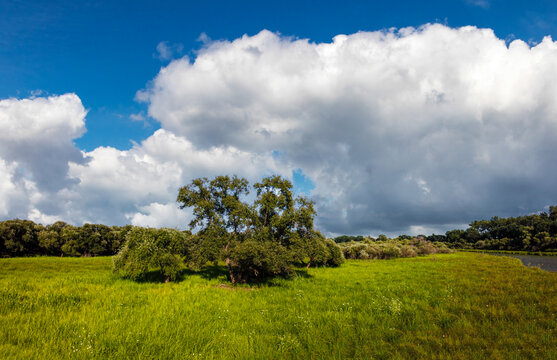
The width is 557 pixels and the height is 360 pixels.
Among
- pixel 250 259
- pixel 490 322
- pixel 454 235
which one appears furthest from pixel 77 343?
pixel 454 235

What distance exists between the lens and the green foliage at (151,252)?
23.1m

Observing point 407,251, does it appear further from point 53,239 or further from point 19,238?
point 19,238

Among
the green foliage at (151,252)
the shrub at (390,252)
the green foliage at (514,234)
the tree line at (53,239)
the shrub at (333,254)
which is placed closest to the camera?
the green foliage at (151,252)

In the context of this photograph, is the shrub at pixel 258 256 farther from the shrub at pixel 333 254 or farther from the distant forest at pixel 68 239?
the distant forest at pixel 68 239

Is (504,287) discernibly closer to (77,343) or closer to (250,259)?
(250,259)

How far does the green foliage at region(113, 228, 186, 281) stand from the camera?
23.1m

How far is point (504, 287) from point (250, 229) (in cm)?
2276

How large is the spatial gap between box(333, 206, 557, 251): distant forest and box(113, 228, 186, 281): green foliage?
78.4m

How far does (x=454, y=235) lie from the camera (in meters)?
170

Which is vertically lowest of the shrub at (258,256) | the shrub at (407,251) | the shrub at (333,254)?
the shrub at (407,251)

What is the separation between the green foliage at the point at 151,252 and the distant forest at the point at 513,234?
78.4 m

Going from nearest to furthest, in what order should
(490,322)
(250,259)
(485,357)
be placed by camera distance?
1. (485,357)
2. (490,322)
3. (250,259)

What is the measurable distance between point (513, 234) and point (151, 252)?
16446 centimetres

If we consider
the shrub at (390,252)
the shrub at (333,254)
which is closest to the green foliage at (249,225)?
the shrub at (333,254)
